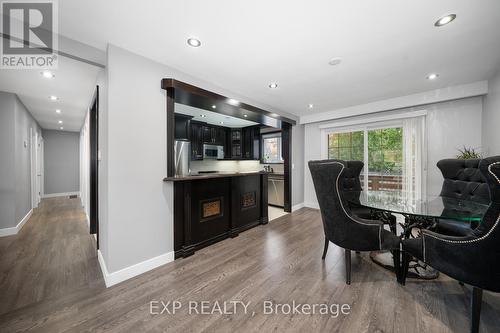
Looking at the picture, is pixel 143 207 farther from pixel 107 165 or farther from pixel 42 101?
pixel 42 101

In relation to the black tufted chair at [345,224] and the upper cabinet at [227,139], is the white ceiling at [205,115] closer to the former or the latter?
the upper cabinet at [227,139]

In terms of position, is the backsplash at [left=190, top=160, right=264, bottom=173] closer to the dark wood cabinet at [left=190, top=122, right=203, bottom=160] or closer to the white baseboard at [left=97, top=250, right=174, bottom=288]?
the dark wood cabinet at [left=190, top=122, right=203, bottom=160]

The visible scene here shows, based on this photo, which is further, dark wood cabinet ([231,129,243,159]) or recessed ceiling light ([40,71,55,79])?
dark wood cabinet ([231,129,243,159])

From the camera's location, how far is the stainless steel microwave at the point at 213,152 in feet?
18.2

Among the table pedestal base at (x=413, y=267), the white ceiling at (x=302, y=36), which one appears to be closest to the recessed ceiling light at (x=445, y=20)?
the white ceiling at (x=302, y=36)

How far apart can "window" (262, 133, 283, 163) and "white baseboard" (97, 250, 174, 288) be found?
4.07 meters

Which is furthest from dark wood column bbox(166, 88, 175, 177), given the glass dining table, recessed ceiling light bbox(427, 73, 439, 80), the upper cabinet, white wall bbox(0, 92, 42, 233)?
recessed ceiling light bbox(427, 73, 439, 80)

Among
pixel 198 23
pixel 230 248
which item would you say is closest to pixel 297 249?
pixel 230 248

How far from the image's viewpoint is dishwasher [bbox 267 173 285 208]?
5098 millimetres

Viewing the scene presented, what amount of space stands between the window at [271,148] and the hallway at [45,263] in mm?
4517

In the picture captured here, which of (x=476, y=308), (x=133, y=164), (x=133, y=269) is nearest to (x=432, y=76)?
(x=476, y=308)

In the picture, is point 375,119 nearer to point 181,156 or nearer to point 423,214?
point 423,214

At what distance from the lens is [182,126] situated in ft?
15.9

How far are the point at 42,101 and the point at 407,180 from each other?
285 inches
